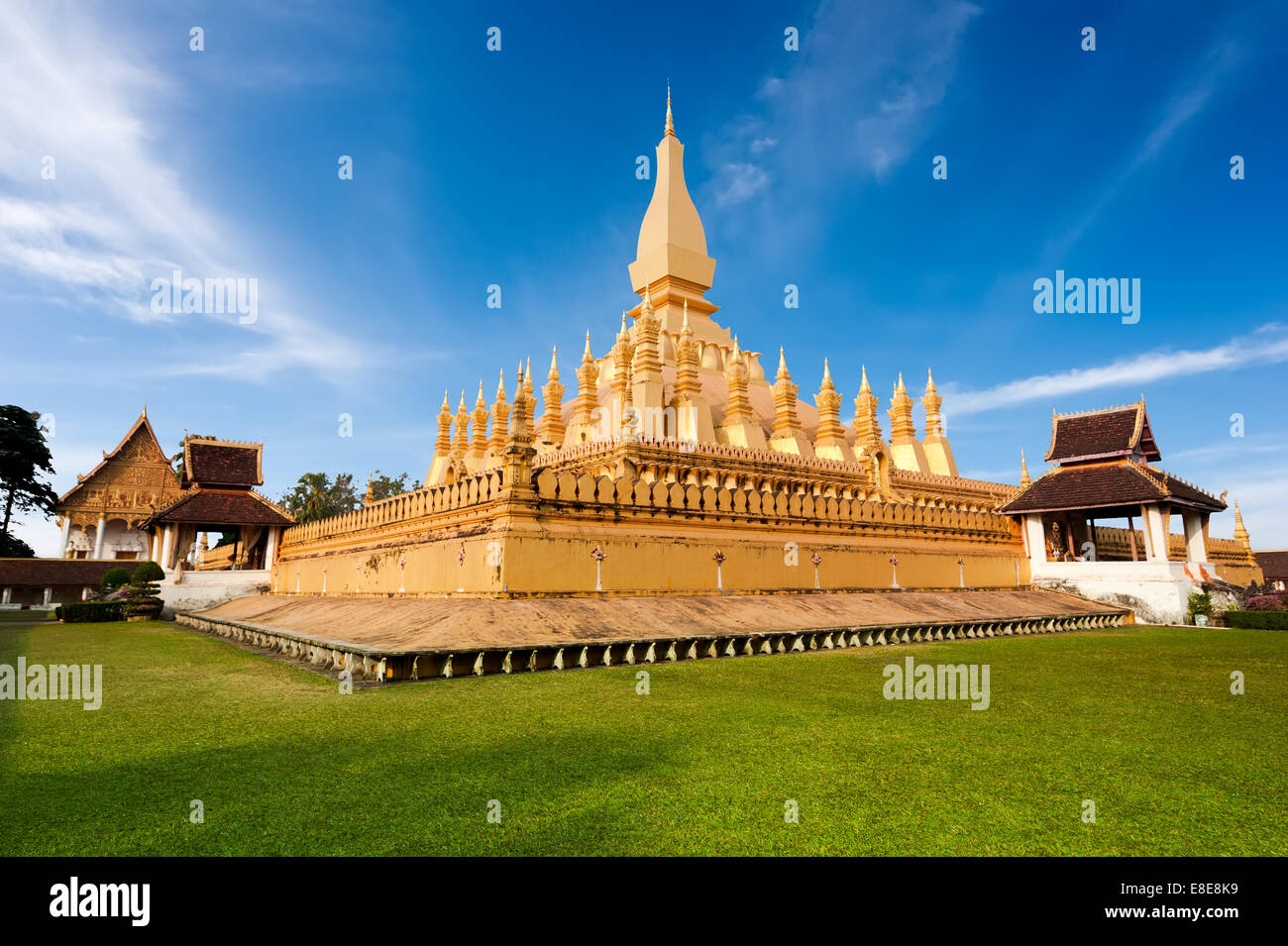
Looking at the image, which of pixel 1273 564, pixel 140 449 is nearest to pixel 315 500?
pixel 140 449

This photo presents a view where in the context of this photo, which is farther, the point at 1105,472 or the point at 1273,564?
the point at 1273,564

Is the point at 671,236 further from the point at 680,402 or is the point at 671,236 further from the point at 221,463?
the point at 221,463

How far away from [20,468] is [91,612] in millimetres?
27453

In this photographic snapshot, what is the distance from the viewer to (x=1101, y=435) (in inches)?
885

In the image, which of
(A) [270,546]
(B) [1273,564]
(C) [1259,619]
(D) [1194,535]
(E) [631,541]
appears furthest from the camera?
(B) [1273,564]

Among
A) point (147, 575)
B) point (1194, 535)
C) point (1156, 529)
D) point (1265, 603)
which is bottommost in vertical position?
point (1265, 603)

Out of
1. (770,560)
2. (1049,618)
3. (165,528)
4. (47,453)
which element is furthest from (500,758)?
(47,453)

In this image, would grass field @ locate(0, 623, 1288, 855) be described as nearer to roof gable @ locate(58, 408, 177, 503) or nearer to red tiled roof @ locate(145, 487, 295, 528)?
red tiled roof @ locate(145, 487, 295, 528)

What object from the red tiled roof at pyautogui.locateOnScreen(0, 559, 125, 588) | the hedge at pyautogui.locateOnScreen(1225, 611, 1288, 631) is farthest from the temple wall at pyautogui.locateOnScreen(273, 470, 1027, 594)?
the red tiled roof at pyautogui.locateOnScreen(0, 559, 125, 588)

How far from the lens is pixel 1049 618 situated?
655 inches

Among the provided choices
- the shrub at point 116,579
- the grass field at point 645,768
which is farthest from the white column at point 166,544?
the grass field at point 645,768

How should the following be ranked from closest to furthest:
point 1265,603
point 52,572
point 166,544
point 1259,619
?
point 1259,619 → point 1265,603 → point 166,544 → point 52,572

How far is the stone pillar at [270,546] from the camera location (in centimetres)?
2764

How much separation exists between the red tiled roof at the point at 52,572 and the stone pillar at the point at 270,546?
9447 mm
